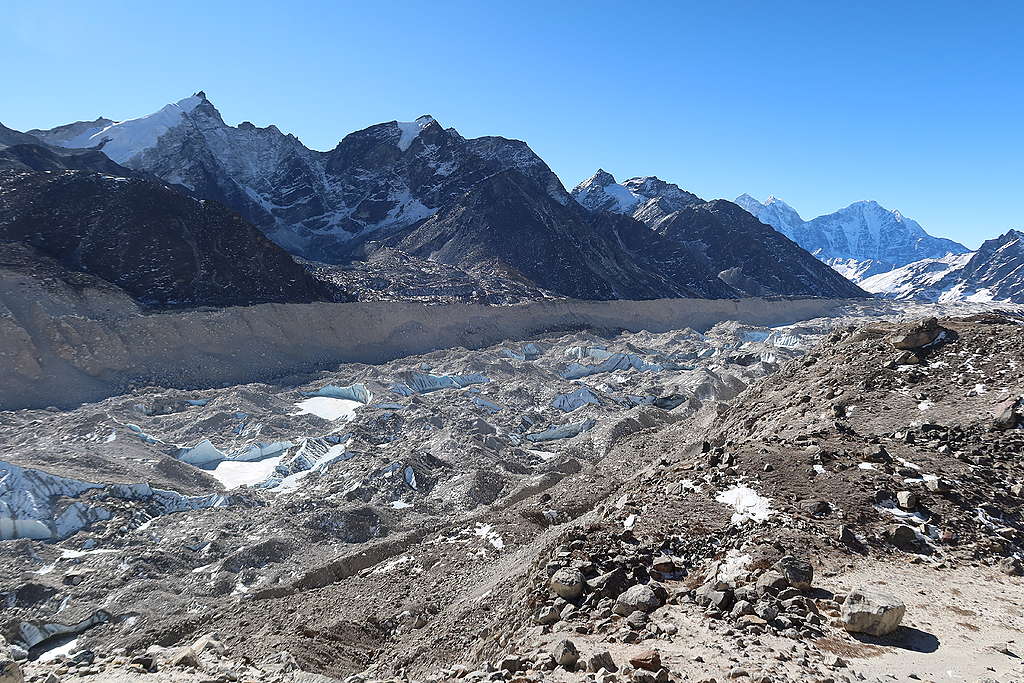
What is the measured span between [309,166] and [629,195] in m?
57.0

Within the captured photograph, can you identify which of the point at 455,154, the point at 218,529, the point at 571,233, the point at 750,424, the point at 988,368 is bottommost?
the point at 218,529

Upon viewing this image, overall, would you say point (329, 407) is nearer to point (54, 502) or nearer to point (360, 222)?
point (54, 502)

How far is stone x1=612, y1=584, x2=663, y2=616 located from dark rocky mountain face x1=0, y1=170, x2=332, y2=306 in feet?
101

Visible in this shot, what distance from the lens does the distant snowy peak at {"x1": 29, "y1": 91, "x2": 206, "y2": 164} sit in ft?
232

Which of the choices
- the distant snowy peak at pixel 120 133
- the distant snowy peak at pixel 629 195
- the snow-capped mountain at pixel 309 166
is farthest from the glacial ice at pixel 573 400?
the distant snowy peak at pixel 629 195

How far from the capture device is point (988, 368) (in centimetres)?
1203

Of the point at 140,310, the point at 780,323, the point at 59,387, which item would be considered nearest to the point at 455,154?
the point at 780,323

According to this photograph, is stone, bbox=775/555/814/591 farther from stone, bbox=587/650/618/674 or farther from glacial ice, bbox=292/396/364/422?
glacial ice, bbox=292/396/364/422

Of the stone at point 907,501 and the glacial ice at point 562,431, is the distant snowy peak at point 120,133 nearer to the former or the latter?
the glacial ice at point 562,431

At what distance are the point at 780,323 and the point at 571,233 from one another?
23.5 metres

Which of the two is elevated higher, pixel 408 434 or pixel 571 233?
pixel 571 233

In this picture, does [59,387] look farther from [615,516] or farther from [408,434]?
[615,516]

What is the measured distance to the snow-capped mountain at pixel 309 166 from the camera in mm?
69875

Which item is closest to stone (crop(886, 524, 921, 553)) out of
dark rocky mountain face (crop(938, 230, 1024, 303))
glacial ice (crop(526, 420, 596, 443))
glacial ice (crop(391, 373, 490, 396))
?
glacial ice (crop(526, 420, 596, 443))
